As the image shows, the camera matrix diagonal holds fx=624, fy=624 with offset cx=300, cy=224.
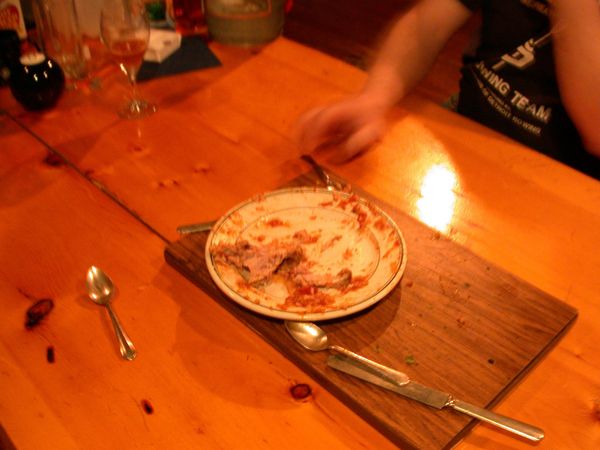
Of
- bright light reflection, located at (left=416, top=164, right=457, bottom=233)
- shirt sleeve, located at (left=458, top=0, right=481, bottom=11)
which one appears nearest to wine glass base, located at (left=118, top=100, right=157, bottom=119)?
bright light reflection, located at (left=416, top=164, right=457, bottom=233)

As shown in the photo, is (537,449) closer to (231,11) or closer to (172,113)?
(172,113)

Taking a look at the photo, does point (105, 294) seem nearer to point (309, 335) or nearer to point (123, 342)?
point (123, 342)

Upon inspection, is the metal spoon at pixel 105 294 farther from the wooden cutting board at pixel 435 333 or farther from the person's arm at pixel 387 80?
the person's arm at pixel 387 80

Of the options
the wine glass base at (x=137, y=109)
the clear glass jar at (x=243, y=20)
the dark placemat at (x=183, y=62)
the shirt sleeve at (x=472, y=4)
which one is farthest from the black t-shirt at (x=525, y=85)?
the wine glass base at (x=137, y=109)

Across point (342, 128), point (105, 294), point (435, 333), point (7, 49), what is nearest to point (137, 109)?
point (7, 49)

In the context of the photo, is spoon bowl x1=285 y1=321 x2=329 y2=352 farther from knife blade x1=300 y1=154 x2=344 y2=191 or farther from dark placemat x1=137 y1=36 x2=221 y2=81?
dark placemat x1=137 y1=36 x2=221 y2=81

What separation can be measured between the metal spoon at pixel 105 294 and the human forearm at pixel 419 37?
2.38 feet

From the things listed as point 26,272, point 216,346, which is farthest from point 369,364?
point 26,272

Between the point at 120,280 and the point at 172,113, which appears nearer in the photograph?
the point at 120,280

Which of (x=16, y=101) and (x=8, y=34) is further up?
(x=8, y=34)

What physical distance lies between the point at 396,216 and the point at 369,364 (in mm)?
303

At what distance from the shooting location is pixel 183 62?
143 cm

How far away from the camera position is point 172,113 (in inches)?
49.4

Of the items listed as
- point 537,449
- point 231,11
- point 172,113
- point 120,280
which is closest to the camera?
point 537,449
